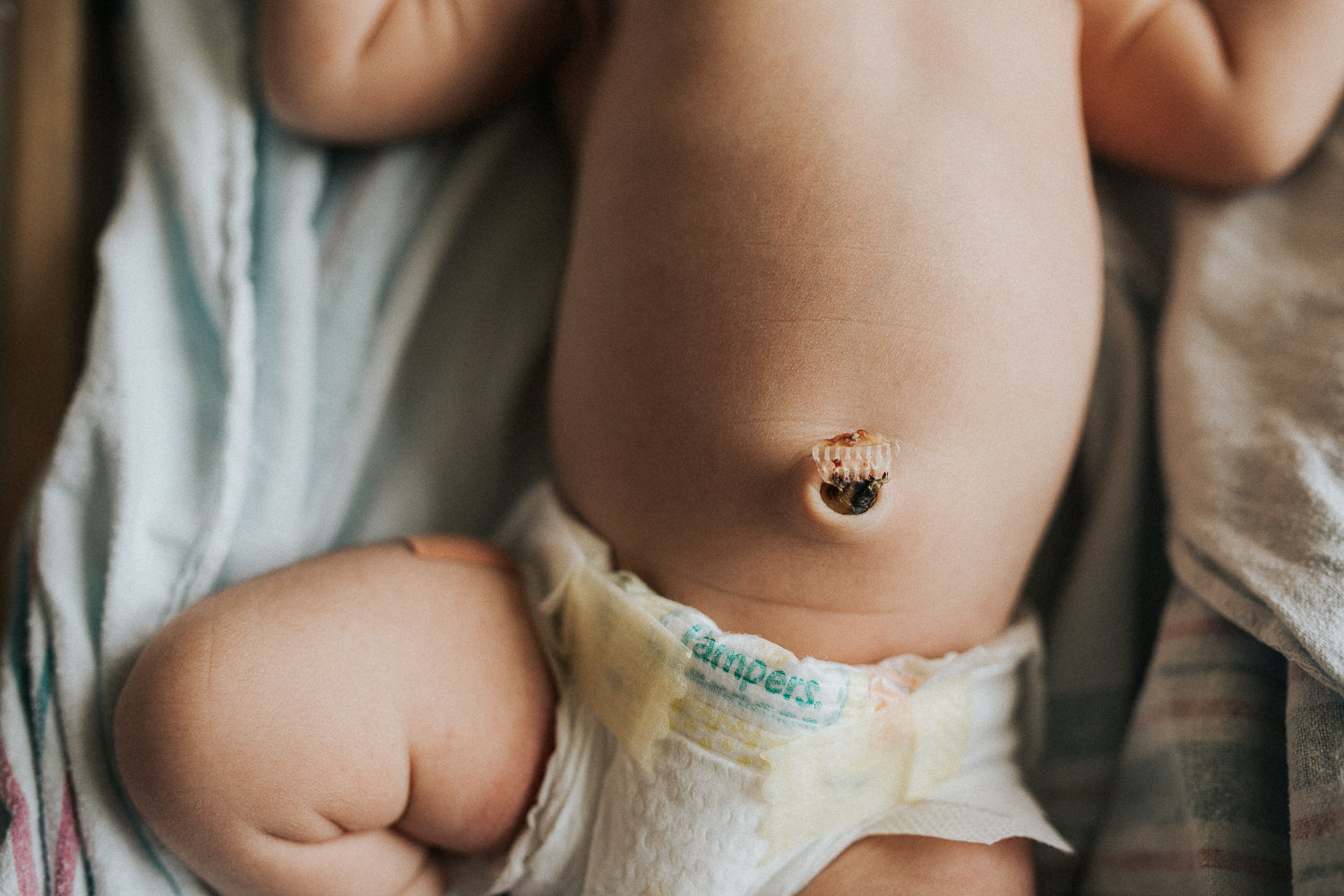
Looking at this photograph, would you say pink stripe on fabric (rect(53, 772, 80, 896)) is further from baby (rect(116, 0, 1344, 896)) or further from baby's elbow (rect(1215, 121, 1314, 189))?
baby's elbow (rect(1215, 121, 1314, 189))

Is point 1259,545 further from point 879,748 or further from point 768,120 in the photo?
point 768,120

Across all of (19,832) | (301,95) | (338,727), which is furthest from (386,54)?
(19,832)

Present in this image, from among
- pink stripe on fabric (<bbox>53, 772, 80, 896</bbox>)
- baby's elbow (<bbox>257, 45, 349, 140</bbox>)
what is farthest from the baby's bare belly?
pink stripe on fabric (<bbox>53, 772, 80, 896</bbox>)

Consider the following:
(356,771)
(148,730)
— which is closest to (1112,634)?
(356,771)

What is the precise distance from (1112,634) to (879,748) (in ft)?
1.09

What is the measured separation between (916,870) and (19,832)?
2.12 ft

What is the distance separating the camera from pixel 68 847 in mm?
708

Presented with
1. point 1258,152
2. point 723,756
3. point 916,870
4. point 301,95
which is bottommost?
point 916,870

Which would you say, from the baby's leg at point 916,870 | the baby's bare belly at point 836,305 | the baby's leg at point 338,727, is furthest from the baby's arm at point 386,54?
the baby's leg at point 916,870

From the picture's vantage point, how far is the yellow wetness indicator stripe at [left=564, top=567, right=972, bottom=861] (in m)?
0.67

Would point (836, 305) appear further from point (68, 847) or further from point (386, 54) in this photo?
point (68, 847)

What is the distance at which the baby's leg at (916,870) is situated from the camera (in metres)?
0.70

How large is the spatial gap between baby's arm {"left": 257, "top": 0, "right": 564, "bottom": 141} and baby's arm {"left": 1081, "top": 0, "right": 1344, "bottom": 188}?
1.54 feet

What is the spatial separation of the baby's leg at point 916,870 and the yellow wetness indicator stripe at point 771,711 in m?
0.03
